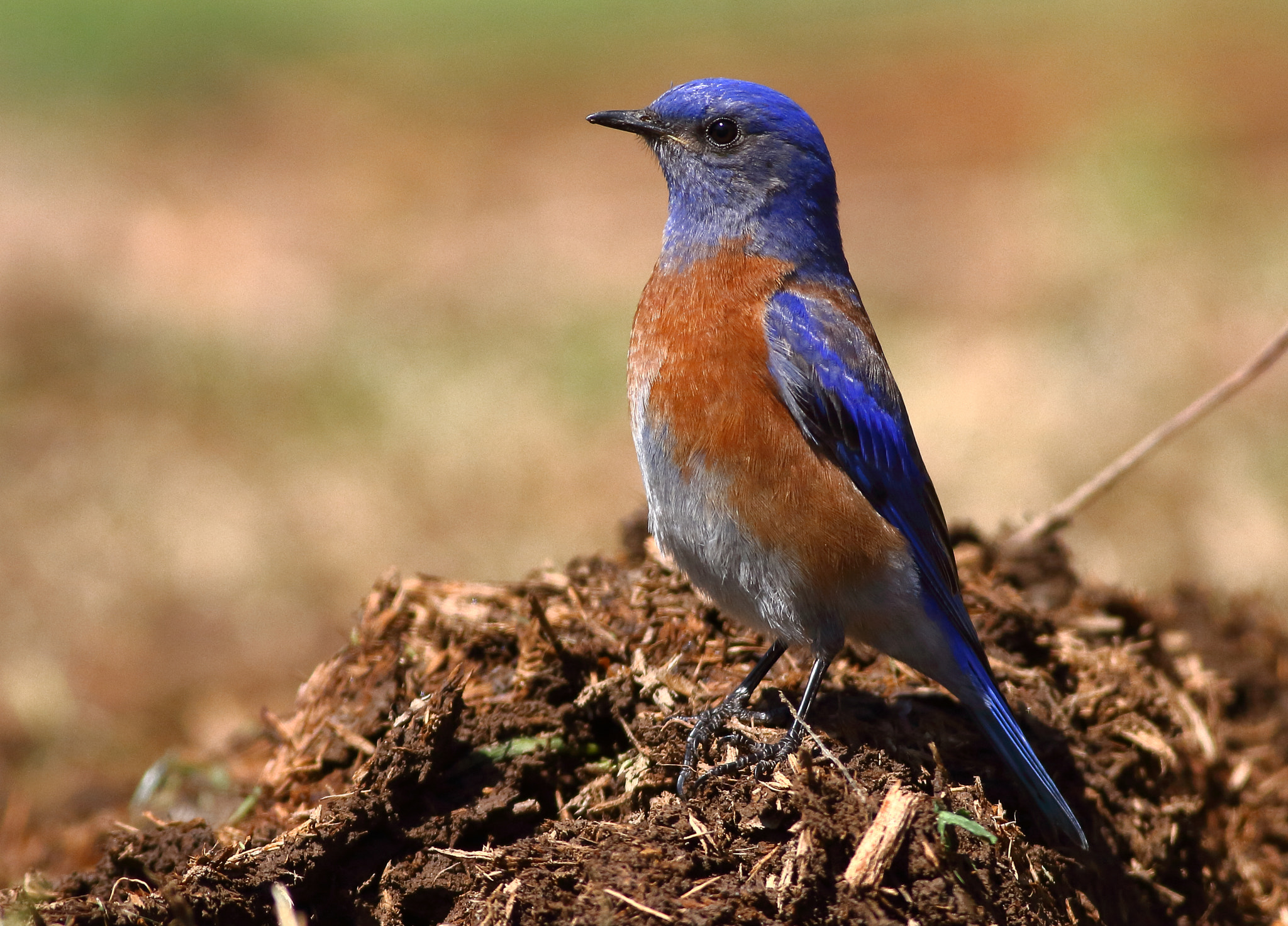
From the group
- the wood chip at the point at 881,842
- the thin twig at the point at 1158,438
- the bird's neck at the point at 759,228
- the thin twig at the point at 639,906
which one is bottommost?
the wood chip at the point at 881,842

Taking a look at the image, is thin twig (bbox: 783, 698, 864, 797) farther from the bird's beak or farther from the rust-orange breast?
the bird's beak

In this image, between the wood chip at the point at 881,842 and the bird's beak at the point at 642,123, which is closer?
the wood chip at the point at 881,842

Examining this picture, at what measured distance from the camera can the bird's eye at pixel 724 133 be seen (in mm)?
5117

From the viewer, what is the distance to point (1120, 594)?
18.5 feet

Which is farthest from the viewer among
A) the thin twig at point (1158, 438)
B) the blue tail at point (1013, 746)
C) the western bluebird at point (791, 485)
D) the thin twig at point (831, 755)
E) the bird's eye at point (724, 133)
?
the thin twig at point (1158, 438)

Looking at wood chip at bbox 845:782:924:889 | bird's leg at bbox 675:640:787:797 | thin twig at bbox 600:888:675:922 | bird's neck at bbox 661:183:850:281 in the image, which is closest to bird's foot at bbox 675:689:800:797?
bird's leg at bbox 675:640:787:797

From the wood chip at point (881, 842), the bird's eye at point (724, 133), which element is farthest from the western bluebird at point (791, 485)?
the bird's eye at point (724, 133)

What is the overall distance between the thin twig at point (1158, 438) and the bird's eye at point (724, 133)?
81.3 inches

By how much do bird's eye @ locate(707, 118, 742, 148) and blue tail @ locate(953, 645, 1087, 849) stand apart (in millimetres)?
2087

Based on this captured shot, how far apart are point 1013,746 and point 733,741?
91 cm

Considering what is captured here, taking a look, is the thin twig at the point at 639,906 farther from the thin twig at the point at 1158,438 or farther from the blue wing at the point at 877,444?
the thin twig at the point at 1158,438

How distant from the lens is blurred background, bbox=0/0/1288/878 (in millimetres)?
7844

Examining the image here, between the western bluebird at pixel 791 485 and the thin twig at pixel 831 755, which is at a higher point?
the western bluebird at pixel 791 485

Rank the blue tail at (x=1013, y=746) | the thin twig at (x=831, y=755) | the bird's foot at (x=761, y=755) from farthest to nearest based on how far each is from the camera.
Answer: the blue tail at (x=1013, y=746)
the bird's foot at (x=761, y=755)
the thin twig at (x=831, y=755)
